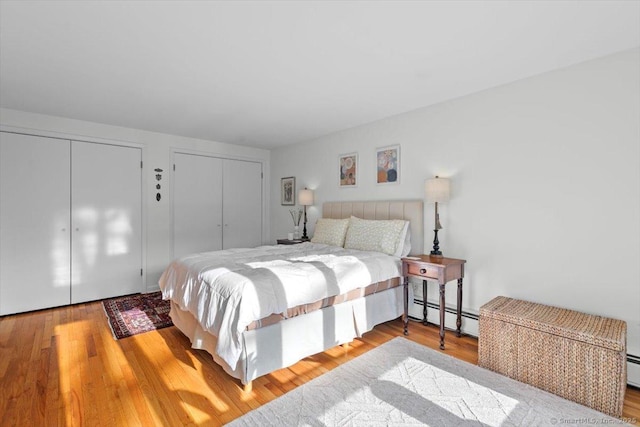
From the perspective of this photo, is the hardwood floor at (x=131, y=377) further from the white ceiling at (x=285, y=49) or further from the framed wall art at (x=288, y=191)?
the framed wall art at (x=288, y=191)

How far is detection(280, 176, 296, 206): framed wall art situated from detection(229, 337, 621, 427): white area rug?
3305mm

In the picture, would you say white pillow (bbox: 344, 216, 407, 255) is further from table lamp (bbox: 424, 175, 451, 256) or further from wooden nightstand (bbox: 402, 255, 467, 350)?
table lamp (bbox: 424, 175, 451, 256)

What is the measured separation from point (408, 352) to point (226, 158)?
4158 mm

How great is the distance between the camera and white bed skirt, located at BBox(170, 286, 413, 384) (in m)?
2.02

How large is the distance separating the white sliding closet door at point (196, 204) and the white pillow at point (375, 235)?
2588mm

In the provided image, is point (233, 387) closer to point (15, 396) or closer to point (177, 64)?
point (15, 396)

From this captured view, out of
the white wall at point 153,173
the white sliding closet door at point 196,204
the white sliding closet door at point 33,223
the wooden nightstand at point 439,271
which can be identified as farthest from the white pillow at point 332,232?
the white sliding closet door at point 33,223

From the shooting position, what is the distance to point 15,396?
6.51 ft

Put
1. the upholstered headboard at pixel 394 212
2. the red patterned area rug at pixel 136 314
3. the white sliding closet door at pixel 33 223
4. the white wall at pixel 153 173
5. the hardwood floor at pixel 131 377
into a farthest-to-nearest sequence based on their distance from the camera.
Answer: the white wall at pixel 153 173, the white sliding closet door at pixel 33 223, the upholstered headboard at pixel 394 212, the red patterned area rug at pixel 136 314, the hardwood floor at pixel 131 377

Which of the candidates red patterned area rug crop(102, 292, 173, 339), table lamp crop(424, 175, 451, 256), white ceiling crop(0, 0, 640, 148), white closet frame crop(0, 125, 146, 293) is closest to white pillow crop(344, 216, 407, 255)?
table lamp crop(424, 175, 451, 256)

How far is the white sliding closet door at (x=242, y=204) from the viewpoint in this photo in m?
5.26

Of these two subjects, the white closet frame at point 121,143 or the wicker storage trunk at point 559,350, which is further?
the white closet frame at point 121,143

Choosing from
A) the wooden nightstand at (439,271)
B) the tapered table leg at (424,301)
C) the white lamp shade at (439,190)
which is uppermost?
the white lamp shade at (439,190)

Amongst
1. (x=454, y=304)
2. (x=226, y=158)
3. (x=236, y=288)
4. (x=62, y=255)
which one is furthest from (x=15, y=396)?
(x=226, y=158)
